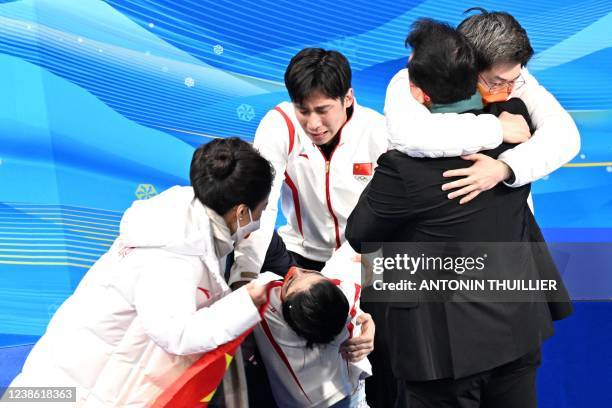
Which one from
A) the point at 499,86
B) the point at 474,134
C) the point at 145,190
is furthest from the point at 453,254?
the point at 145,190

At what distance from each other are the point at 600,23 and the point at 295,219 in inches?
95.4

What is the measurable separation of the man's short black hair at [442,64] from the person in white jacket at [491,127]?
5 centimetres

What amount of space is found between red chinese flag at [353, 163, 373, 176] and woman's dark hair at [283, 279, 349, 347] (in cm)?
77

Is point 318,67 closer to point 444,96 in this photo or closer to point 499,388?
point 444,96

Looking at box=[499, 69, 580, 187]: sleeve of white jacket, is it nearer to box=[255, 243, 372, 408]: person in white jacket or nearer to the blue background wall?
box=[255, 243, 372, 408]: person in white jacket

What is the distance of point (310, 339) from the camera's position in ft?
7.31

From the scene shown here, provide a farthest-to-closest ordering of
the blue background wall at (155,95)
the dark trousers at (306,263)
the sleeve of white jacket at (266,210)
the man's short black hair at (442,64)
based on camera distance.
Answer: the blue background wall at (155,95) < the dark trousers at (306,263) < the sleeve of white jacket at (266,210) < the man's short black hair at (442,64)

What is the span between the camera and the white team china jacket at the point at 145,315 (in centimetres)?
203

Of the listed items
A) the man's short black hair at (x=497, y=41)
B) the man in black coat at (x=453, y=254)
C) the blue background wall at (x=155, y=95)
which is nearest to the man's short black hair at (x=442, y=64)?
the man in black coat at (x=453, y=254)

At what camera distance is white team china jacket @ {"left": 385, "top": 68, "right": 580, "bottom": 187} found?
74.4 inches

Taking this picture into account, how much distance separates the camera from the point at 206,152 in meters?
2.20

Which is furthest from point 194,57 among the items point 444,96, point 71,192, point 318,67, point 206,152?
point 444,96

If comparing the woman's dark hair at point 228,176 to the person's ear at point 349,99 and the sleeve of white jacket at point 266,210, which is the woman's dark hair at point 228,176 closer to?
the sleeve of white jacket at point 266,210

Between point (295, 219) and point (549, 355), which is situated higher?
point (295, 219)
